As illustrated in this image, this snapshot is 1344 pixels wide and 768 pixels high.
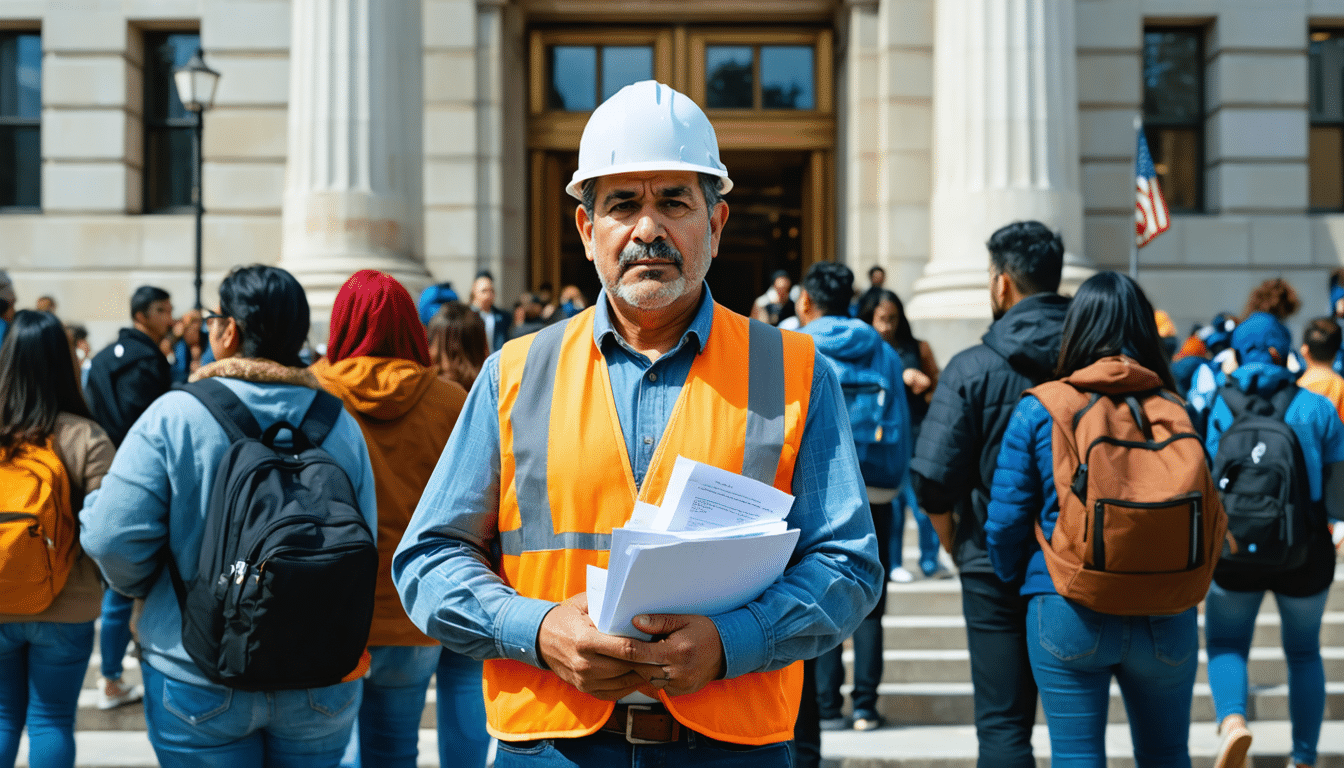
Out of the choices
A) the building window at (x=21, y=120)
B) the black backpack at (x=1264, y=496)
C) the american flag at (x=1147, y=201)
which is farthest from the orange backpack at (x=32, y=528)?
the building window at (x=21, y=120)

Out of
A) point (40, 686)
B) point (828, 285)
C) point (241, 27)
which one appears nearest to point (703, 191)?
point (40, 686)

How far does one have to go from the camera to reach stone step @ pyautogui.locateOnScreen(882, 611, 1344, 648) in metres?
7.25

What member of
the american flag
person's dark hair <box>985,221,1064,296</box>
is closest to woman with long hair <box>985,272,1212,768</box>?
person's dark hair <box>985,221,1064,296</box>

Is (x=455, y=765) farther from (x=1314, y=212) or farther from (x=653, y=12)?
(x=1314, y=212)

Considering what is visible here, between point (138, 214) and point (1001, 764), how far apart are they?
13538 millimetres

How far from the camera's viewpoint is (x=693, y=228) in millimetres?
2320

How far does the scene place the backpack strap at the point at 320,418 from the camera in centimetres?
348

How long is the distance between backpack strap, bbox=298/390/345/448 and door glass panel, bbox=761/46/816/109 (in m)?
12.6

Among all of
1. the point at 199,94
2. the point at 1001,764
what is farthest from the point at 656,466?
the point at 199,94

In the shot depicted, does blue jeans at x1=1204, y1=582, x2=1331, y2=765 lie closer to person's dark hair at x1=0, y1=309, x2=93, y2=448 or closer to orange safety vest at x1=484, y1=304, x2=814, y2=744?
orange safety vest at x1=484, y1=304, x2=814, y2=744

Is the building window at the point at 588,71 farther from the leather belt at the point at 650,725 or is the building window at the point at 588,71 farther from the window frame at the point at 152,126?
the leather belt at the point at 650,725

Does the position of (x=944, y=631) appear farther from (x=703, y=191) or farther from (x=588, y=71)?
(x=588, y=71)

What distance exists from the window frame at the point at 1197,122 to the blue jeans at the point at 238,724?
1368 centimetres

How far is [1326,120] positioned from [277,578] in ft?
50.1
